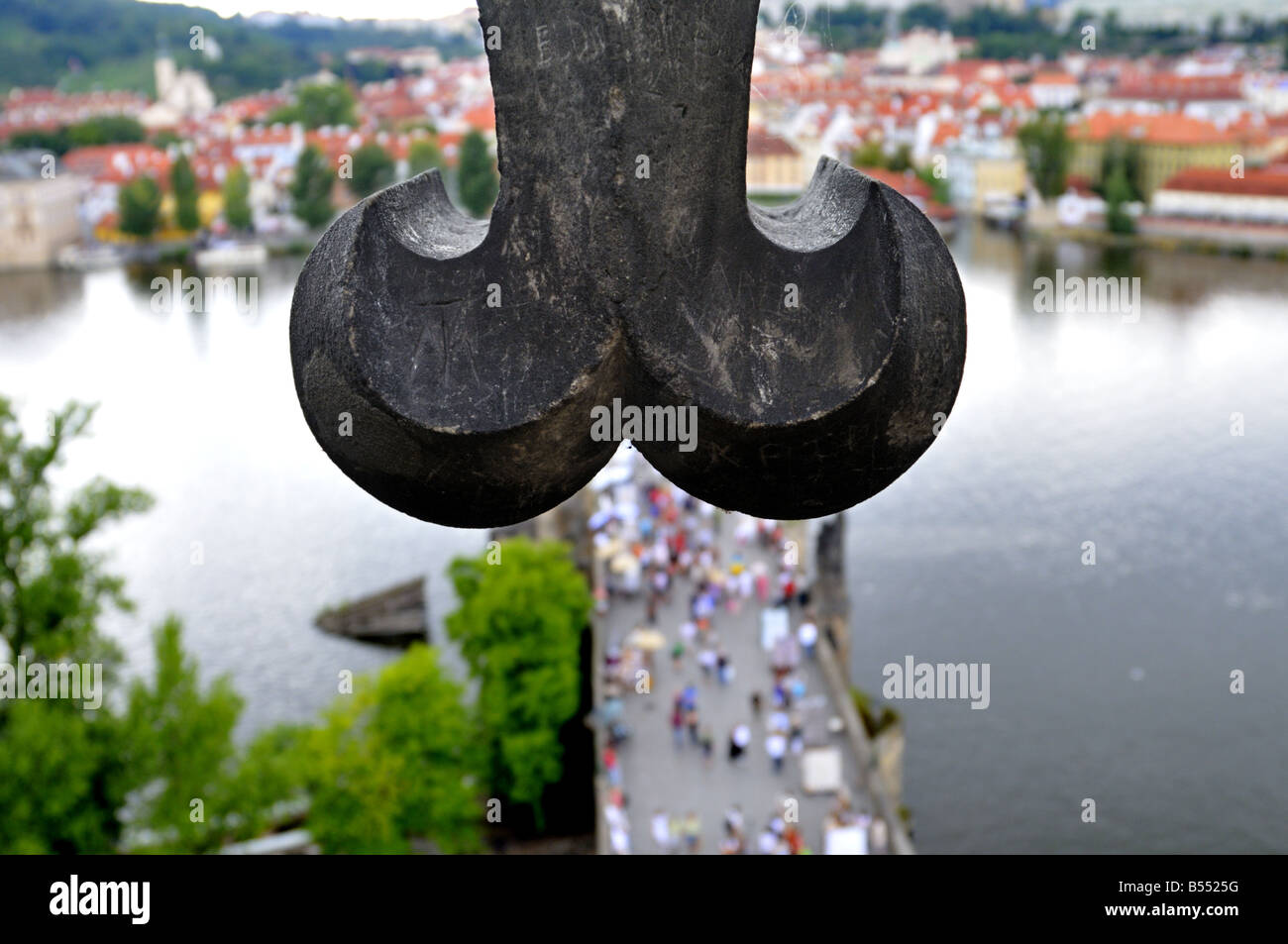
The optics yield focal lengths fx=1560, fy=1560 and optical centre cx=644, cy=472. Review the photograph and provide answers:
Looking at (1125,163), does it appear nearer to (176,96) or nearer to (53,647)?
(53,647)

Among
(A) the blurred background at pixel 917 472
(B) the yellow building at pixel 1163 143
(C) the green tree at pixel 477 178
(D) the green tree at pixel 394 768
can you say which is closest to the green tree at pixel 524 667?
(D) the green tree at pixel 394 768

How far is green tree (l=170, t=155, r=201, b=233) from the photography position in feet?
152

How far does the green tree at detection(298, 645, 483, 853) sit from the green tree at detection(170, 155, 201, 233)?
35.3 meters

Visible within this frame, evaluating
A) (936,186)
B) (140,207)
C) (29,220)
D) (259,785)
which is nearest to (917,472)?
(259,785)

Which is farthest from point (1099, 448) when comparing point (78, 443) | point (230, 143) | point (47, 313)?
point (230, 143)

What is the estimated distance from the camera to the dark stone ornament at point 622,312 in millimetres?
1887

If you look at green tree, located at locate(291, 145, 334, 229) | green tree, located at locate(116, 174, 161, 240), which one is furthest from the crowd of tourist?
green tree, located at locate(116, 174, 161, 240)

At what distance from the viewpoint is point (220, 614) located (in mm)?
19969

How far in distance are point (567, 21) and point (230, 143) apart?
54508mm

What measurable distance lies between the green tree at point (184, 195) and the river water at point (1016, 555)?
15213mm

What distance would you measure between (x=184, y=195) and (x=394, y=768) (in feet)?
121

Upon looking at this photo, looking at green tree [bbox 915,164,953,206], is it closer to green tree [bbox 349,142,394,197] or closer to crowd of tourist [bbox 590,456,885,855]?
green tree [bbox 349,142,394,197]

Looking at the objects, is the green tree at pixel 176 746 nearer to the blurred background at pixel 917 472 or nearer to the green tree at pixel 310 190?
the blurred background at pixel 917 472

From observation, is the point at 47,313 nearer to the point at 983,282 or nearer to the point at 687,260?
the point at 983,282
